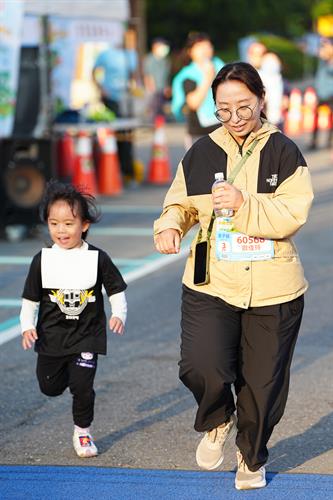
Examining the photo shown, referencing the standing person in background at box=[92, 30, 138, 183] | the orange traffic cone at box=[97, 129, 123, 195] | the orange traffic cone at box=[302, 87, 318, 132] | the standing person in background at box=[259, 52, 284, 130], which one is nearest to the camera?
the standing person in background at box=[259, 52, 284, 130]

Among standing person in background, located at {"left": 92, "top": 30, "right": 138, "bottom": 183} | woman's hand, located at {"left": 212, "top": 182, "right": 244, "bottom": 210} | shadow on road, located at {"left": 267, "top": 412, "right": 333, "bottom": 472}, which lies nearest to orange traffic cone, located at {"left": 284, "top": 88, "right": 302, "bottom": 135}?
standing person in background, located at {"left": 92, "top": 30, "right": 138, "bottom": 183}

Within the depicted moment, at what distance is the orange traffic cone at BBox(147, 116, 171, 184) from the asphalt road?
712 centimetres

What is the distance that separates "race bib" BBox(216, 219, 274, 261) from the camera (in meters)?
4.66

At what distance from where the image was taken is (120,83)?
59.1 feet

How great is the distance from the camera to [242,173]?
4645mm

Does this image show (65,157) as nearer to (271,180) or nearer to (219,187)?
(271,180)

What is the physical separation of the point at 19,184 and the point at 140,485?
25.4 feet

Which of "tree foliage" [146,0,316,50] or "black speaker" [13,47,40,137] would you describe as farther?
"tree foliage" [146,0,316,50]

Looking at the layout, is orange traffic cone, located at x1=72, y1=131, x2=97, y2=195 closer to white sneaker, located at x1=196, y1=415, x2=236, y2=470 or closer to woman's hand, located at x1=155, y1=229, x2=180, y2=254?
white sneaker, located at x1=196, y1=415, x2=236, y2=470

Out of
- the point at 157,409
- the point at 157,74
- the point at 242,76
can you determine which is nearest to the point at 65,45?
the point at 157,409

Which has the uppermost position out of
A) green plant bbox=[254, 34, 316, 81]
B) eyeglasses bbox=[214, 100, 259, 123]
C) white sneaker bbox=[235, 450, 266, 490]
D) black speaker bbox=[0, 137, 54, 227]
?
eyeglasses bbox=[214, 100, 259, 123]

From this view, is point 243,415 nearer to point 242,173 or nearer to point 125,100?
point 242,173

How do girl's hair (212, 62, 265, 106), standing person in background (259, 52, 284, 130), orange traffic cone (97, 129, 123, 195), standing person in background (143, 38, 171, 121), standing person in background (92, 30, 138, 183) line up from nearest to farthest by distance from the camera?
girl's hair (212, 62, 265, 106)
standing person in background (259, 52, 284, 130)
orange traffic cone (97, 129, 123, 195)
standing person in background (92, 30, 138, 183)
standing person in background (143, 38, 171, 121)

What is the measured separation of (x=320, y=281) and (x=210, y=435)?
→ 5045 mm
